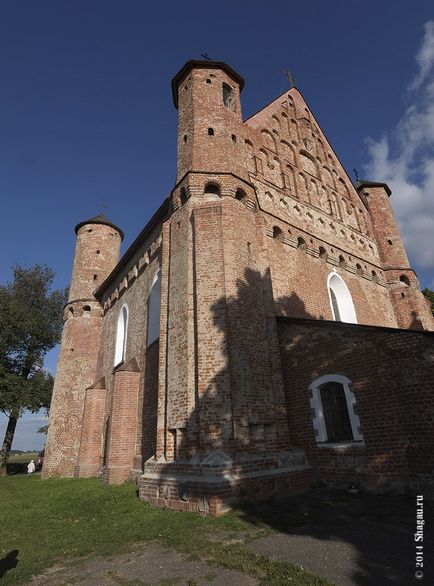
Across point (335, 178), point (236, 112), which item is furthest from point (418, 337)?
point (335, 178)

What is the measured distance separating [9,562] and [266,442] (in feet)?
17.0

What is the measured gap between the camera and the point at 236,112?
Answer: 43.8ft

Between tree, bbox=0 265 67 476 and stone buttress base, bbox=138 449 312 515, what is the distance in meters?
18.0

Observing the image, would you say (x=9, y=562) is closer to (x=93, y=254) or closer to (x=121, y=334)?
(x=121, y=334)

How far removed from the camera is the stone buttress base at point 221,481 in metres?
6.82

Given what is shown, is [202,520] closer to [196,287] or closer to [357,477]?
[357,477]

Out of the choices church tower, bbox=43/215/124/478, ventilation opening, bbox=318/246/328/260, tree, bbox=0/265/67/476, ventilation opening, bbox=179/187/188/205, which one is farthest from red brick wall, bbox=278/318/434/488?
tree, bbox=0/265/67/476

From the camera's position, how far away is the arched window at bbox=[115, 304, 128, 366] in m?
17.2

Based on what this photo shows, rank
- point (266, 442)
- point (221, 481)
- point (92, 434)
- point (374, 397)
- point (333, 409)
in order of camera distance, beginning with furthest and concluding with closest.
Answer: point (92, 434) → point (333, 409) → point (266, 442) → point (374, 397) → point (221, 481)

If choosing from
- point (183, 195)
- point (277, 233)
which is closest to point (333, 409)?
point (277, 233)

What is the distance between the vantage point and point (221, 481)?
6.86m

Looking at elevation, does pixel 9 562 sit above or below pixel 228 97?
below

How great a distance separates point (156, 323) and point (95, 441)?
6.95m

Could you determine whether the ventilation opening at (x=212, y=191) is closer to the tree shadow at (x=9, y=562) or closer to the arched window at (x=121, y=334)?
the arched window at (x=121, y=334)
